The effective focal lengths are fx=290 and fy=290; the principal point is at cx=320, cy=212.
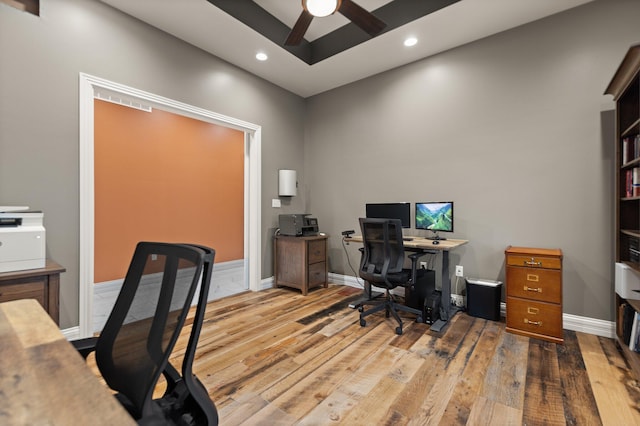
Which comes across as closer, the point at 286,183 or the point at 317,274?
the point at 317,274

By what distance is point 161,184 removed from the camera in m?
4.23

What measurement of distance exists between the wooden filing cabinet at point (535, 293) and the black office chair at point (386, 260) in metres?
0.81

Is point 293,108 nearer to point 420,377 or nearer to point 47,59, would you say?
point 47,59

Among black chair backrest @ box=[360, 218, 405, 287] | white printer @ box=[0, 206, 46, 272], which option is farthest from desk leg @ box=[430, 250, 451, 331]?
white printer @ box=[0, 206, 46, 272]

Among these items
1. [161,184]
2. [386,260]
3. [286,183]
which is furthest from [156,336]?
[161,184]

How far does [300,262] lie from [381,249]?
1292mm

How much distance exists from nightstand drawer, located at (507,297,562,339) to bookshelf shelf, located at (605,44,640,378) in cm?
41

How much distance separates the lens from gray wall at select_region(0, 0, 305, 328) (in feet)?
7.11

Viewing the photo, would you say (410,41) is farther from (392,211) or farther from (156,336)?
(156,336)

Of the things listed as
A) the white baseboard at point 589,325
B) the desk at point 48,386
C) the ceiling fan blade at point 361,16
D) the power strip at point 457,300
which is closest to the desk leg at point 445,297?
the power strip at point 457,300

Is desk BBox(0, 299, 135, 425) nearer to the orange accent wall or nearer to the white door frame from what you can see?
the white door frame

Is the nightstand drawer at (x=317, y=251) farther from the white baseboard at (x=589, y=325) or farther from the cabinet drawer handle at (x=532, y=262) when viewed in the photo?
the white baseboard at (x=589, y=325)

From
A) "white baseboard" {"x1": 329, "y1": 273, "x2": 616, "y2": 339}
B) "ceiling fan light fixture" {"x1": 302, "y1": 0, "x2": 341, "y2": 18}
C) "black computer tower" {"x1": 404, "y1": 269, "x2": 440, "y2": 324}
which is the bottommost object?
"white baseboard" {"x1": 329, "y1": 273, "x2": 616, "y2": 339}

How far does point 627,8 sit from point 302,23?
9.20ft
